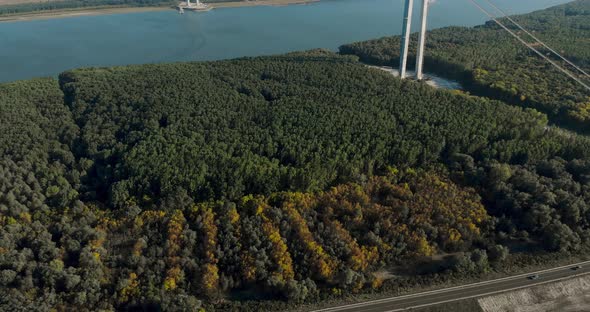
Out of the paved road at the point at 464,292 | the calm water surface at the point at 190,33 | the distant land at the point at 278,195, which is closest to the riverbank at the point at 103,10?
the calm water surface at the point at 190,33

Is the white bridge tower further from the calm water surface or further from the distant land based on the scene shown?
the calm water surface

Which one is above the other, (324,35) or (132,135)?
(324,35)

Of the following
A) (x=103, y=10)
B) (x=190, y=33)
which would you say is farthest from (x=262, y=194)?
(x=103, y=10)

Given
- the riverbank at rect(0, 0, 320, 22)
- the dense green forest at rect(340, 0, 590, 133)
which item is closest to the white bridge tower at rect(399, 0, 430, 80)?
the dense green forest at rect(340, 0, 590, 133)

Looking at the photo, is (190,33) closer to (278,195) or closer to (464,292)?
(278,195)

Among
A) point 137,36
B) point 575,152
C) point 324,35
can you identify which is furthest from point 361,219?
point 137,36

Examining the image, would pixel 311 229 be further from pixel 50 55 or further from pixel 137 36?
pixel 137 36
